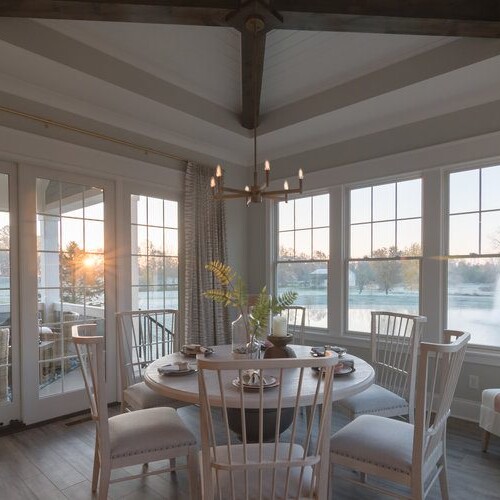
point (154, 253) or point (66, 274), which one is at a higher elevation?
point (154, 253)

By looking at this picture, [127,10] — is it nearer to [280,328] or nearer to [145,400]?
[280,328]

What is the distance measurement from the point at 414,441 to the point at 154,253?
121 inches

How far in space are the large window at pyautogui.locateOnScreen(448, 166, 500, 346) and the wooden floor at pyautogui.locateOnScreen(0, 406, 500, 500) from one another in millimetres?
903

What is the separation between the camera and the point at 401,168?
3.65 metres

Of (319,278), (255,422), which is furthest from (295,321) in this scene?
(255,422)

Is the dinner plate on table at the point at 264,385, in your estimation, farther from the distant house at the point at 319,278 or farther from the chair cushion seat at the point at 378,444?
the distant house at the point at 319,278

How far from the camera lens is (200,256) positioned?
4258 millimetres

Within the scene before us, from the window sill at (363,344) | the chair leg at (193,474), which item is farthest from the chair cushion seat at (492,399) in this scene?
the chair leg at (193,474)

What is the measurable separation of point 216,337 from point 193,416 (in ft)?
3.61

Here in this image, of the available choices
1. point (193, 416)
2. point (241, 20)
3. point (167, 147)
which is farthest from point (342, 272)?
point (241, 20)

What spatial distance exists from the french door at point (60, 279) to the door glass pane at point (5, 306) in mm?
97

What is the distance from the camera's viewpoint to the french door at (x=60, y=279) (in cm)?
313

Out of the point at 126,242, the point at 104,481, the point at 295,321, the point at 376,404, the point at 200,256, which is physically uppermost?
the point at 126,242

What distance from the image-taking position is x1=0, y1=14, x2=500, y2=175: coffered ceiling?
284 centimetres
